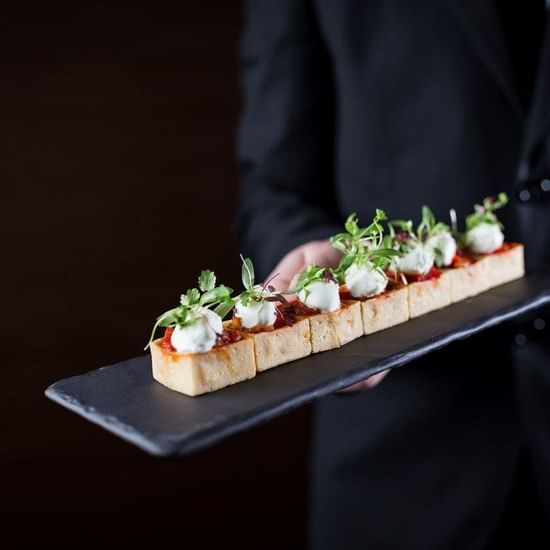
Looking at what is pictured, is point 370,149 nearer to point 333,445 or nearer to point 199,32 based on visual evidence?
point 333,445

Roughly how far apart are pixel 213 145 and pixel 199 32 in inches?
18.2

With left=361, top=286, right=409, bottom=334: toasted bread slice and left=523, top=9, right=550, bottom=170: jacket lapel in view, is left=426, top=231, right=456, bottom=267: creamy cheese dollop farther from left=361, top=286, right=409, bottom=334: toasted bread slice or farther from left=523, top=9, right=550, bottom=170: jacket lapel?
left=523, top=9, right=550, bottom=170: jacket lapel

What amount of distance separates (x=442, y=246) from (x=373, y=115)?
662 mm

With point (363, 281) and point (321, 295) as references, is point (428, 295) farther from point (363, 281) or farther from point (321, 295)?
point (321, 295)

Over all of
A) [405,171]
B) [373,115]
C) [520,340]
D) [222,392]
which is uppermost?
[373,115]

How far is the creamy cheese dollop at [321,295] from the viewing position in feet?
5.63

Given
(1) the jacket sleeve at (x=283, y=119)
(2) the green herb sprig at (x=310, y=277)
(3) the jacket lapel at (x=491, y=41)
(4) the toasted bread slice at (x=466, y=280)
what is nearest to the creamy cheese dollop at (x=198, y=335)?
(2) the green herb sprig at (x=310, y=277)

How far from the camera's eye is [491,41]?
2.26 metres

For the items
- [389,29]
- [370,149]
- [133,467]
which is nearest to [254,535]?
[133,467]

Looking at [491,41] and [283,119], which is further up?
[491,41]

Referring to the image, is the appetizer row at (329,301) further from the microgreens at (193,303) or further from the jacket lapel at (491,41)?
the jacket lapel at (491,41)

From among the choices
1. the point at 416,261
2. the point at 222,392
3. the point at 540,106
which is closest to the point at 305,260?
the point at 416,261

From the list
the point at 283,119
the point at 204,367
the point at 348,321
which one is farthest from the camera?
the point at 283,119

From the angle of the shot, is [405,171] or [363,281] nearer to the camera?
[363,281]
